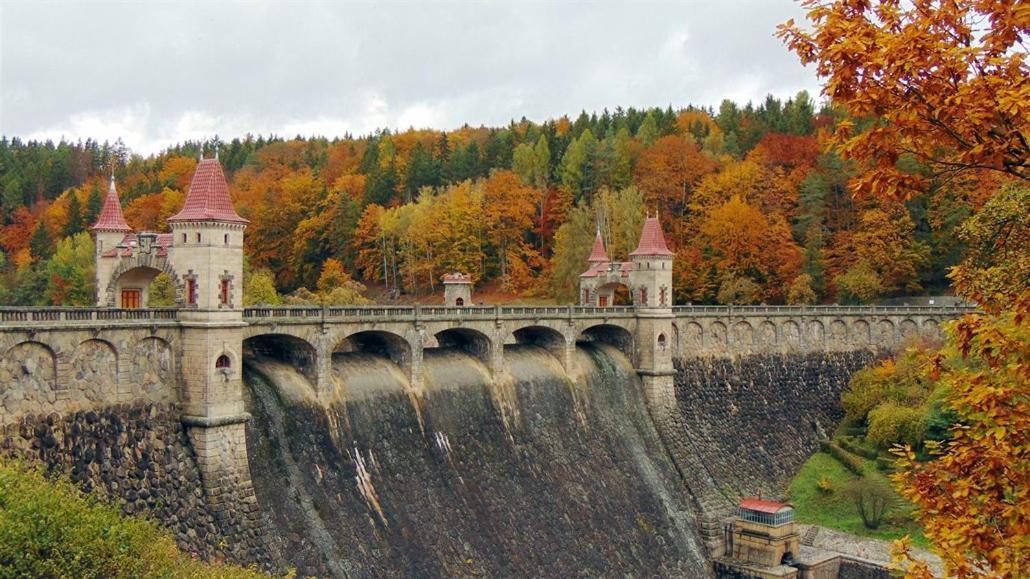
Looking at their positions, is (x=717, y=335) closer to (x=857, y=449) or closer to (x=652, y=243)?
(x=652, y=243)

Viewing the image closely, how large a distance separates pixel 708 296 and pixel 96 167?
A: 359 feet

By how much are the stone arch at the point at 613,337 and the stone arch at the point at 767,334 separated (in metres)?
12.6

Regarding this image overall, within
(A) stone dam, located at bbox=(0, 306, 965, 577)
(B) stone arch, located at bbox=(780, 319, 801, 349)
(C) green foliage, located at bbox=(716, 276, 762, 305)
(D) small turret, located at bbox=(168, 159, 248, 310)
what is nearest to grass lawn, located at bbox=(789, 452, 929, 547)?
(A) stone dam, located at bbox=(0, 306, 965, 577)

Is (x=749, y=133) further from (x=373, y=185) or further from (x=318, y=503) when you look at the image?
(x=318, y=503)

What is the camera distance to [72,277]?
88.5m

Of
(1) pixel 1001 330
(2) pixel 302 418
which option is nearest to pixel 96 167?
(2) pixel 302 418

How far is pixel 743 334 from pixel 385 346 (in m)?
28.7

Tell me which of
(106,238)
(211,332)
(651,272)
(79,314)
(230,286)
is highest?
(106,238)

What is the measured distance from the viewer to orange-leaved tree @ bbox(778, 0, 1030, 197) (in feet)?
32.4

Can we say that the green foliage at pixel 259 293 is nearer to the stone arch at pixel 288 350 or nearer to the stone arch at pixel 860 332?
the stone arch at pixel 288 350

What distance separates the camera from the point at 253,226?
10425cm

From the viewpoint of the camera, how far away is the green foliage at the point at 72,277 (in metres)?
87.6

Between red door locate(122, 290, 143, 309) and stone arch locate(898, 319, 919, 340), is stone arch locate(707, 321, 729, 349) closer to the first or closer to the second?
stone arch locate(898, 319, 919, 340)

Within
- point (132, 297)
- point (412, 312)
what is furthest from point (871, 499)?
point (132, 297)
